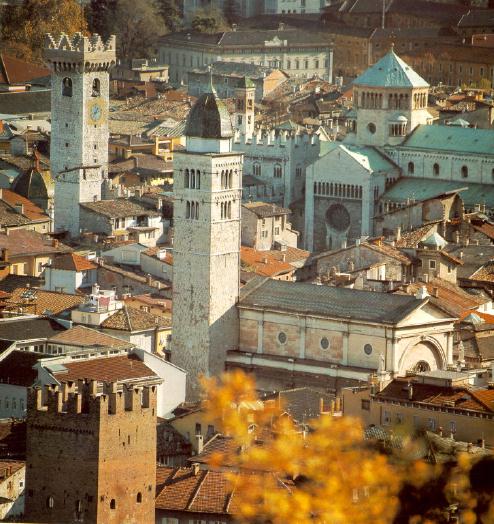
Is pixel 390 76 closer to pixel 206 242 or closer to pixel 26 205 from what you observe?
pixel 26 205

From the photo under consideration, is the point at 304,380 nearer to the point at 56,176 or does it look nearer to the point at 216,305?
the point at 216,305

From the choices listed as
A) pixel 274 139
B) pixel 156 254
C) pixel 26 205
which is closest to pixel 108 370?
pixel 156 254

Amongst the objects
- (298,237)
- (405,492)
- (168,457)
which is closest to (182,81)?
(298,237)

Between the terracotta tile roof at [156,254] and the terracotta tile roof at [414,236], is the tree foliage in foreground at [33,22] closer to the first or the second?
the terracotta tile roof at [414,236]

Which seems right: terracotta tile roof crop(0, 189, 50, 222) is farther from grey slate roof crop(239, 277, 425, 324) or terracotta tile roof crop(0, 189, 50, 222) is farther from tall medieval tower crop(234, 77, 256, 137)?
grey slate roof crop(239, 277, 425, 324)

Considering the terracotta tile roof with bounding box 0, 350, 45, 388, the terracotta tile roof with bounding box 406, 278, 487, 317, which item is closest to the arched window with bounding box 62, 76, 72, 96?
the terracotta tile roof with bounding box 406, 278, 487, 317

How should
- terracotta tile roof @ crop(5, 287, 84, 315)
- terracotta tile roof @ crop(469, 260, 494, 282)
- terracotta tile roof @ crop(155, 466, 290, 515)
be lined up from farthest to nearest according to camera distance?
terracotta tile roof @ crop(469, 260, 494, 282)
terracotta tile roof @ crop(5, 287, 84, 315)
terracotta tile roof @ crop(155, 466, 290, 515)

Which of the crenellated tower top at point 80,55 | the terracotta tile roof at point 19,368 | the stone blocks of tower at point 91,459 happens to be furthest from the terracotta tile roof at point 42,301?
the crenellated tower top at point 80,55
